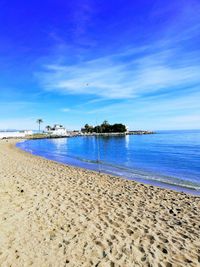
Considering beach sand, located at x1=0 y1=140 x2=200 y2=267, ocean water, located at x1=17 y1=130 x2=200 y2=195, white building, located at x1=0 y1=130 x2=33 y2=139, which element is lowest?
ocean water, located at x1=17 y1=130 x2=200 y2=195

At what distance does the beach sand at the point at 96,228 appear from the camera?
21.8 ft

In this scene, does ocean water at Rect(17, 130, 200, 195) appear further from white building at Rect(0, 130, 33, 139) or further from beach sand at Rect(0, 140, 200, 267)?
white building at Rect(0, 130, 33, 139)

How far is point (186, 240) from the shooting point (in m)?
7.85

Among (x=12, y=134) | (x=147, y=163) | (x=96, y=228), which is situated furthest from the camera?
(x=12, y=134)

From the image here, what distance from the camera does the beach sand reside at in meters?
6.65

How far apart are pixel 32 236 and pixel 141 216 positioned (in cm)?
433

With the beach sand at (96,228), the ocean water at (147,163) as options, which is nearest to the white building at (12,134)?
the ocean water at (147,163)

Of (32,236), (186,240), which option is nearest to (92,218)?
(32,236)

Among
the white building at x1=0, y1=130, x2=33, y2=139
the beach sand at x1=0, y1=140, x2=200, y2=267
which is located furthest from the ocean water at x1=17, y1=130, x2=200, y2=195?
the white building at x1=0, y1=130, x2=33, y2=139

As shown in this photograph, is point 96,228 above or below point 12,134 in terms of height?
below

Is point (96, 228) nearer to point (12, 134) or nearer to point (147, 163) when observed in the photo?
point (147, 163)

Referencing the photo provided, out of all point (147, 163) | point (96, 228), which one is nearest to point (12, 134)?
point (147, 163)

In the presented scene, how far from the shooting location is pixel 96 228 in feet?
28.5

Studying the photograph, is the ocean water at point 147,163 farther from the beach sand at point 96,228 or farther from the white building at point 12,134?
the white building at point 12,134
